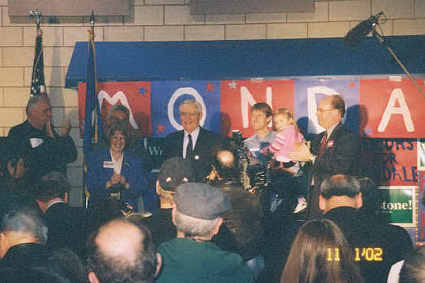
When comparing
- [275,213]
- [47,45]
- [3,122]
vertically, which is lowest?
[275,213]

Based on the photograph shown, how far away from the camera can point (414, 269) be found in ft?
6.70

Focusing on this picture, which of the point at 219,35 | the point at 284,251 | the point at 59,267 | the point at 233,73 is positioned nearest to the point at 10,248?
the point at 59,267

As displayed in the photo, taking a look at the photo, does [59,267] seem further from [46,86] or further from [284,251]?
[46,86]

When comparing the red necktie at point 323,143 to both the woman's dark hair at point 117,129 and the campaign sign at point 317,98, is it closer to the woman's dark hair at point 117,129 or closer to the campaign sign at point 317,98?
the campaign sign at point 317,98

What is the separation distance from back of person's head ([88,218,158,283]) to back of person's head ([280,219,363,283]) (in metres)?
0.76

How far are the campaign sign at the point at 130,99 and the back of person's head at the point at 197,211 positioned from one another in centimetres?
383

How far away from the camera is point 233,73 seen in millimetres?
6211

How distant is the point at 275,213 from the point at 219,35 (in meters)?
2.51

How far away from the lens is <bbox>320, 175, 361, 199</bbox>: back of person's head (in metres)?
3.21

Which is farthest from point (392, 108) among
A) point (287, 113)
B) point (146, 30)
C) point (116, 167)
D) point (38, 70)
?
point (38, 70)

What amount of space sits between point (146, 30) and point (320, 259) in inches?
203

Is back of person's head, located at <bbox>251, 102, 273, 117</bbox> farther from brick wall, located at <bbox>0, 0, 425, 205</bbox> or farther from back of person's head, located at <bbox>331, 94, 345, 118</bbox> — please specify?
brick wall, located at <bbox>0, 0, 425, 205</bbox>

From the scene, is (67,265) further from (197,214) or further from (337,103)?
(337,103)

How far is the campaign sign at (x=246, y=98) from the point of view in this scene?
20.3 ft
